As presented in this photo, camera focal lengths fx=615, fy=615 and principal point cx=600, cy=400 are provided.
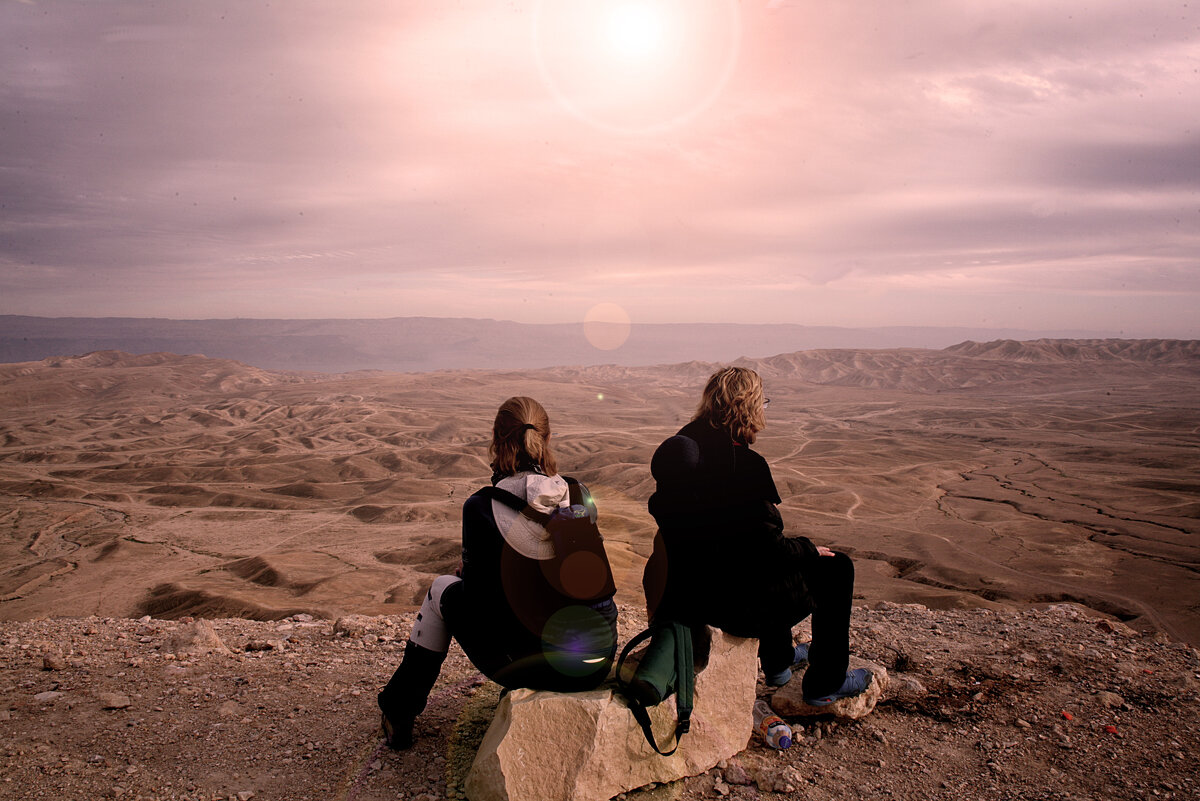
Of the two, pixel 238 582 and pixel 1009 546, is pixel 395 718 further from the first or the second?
pixel 1009 546

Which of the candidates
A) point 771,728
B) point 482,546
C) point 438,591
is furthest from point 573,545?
point 771,728

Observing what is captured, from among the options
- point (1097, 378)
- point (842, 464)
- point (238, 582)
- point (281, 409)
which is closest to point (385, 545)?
point (238, 582)

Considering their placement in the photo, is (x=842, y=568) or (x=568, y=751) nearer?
(x=568, y=751)

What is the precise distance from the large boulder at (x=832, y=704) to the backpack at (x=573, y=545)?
2001 millimetres

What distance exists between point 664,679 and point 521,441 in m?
1.57

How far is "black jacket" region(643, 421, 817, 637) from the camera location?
11.9ft

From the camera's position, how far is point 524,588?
3332 millimetres

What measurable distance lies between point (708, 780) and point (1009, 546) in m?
37.2

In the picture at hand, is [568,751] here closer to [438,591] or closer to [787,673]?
[438,591]

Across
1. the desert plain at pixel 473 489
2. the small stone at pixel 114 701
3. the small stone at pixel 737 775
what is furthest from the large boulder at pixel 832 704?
the small stone at pixel 114 701

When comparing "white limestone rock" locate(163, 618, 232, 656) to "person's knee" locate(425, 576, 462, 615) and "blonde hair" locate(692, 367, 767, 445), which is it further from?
"blonde hair" locate(692, 367, 767, 445)

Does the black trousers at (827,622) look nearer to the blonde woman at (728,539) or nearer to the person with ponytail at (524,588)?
the blonde woman at (728,539)

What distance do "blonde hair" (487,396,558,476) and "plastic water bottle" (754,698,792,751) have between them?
2364mm

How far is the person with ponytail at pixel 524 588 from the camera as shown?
326 centimetres
